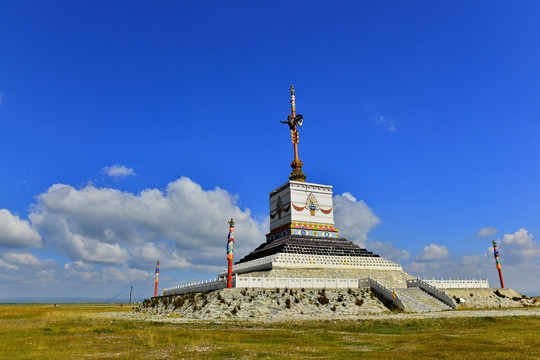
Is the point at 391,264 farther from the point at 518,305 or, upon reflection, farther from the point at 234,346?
the point at 234,346

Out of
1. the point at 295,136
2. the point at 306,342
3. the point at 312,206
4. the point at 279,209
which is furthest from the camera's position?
the point at 295,136

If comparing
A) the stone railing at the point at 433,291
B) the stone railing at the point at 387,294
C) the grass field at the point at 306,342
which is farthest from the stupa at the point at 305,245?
the grass field at the point at 306,342

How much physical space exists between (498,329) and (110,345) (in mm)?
19838

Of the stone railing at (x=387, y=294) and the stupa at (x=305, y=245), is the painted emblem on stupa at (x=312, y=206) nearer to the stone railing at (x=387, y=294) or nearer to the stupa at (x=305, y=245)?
the stupa at (x=305, y=245)

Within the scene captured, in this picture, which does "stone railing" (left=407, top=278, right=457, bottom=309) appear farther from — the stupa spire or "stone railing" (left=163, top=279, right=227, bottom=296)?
the stupa spire

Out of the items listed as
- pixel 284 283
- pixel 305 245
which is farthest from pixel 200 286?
pixel 305 245

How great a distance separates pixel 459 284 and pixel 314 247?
688 inches

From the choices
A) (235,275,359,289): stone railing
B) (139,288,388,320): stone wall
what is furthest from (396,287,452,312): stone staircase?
(235,275,359,289): stone railing

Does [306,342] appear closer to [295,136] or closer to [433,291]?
[433,291]

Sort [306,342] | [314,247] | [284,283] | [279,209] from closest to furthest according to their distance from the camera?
[306,342]
[284,283]
[314,247]
[279,209]

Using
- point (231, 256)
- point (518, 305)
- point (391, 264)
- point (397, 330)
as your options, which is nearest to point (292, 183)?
point (391, 264)

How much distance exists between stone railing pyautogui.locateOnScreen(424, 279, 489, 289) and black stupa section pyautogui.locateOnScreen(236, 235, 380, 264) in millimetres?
12172

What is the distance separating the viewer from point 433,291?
3881 cm

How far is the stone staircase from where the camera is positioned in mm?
34131
